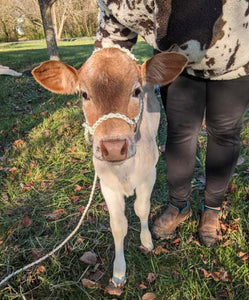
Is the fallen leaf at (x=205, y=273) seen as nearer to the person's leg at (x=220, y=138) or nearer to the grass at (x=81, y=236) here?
the grass at (x=81, y=236)

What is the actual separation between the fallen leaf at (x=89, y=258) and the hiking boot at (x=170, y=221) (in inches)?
22.2

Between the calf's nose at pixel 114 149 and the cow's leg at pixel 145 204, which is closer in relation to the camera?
the calf's nose at pixel 114 149

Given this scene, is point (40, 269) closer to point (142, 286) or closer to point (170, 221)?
point (142, 286)

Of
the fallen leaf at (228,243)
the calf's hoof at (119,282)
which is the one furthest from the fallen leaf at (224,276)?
the calf's hoof at (119,282)

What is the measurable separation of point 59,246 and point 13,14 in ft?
110

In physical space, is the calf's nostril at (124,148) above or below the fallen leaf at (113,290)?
above

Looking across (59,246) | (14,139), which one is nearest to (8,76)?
(14,139)

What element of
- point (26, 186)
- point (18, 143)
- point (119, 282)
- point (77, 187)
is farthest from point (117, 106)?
point (18, 143)

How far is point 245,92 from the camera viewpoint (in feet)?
5.96

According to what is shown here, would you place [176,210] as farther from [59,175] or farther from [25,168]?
[25,168]

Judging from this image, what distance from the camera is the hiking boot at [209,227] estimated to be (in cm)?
227

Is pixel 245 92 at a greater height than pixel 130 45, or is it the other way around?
pixel 130 45

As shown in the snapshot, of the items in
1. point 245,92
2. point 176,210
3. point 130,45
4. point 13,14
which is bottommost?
point 13,14

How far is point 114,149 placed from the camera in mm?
1347
